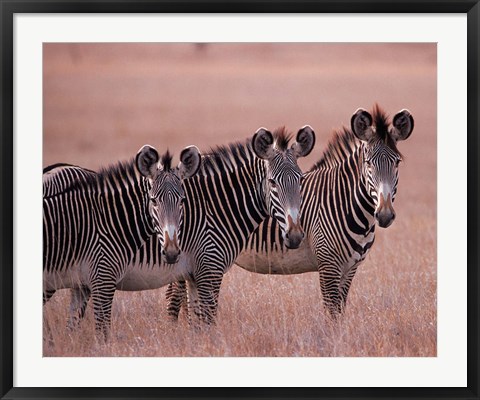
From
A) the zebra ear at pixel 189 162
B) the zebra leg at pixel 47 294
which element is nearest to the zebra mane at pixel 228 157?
the zebra ear at pixel 189 162

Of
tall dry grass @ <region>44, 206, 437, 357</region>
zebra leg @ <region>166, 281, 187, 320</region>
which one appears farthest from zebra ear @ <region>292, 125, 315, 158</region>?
zebra leg @ <region>166, 281, 187, 320</region>

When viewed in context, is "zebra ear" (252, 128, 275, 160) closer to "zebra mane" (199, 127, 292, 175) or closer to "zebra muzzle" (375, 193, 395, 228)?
"zebra mane" (199, 127, 292, 175)

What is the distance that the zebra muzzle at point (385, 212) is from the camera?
22.6 feet

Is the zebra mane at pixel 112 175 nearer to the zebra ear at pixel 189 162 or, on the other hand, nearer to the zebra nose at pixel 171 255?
the zebra ear at pixel 189 162

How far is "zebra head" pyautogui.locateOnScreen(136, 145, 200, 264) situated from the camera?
21.3 feet

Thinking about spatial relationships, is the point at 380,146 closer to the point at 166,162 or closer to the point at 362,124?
the point at 362,124

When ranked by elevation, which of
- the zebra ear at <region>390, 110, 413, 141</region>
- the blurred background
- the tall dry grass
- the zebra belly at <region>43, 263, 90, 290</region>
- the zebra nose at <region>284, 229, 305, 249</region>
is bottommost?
the tall dry grass

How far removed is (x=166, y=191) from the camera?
21.7ft

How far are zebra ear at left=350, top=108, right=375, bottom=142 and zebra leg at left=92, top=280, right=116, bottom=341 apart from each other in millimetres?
2583

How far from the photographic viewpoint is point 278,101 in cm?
2147

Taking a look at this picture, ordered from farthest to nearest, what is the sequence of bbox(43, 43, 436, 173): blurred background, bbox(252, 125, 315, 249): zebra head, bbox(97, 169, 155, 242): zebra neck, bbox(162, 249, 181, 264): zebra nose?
bbox(43, 43, 436, 173): blurred background < bbox(97, 169, 155, 242): zebra neck < bbox(252, 125, 315, 249): zebra head < bbox(162, 249, 181, 264): zebra nose
